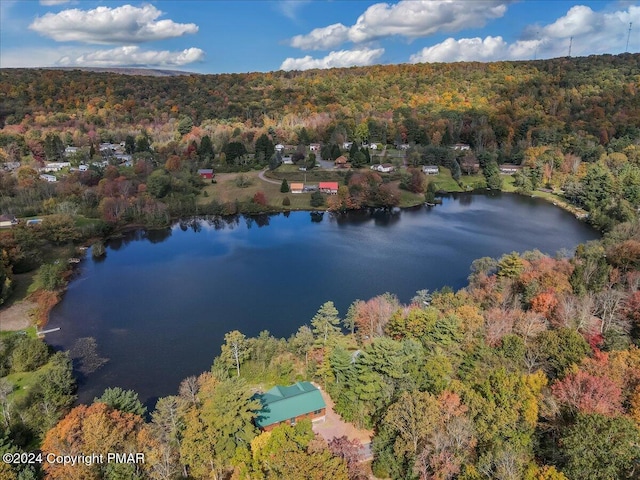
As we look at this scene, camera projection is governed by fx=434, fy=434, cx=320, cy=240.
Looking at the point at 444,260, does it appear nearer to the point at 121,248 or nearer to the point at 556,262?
the point at 556,262

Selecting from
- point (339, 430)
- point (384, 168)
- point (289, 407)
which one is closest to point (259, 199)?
point (384, 168)

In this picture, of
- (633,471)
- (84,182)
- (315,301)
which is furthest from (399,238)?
(84,182)

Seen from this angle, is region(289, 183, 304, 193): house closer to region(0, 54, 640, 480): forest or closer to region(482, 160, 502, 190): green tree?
region(0, 54, 640, 480): forest

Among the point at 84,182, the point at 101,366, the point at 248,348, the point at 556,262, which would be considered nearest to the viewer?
the point at 248,348

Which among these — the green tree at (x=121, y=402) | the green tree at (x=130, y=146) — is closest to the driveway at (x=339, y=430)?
the green tree at (x=121, y=402)

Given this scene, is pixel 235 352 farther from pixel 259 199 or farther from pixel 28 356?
pixel 259 199

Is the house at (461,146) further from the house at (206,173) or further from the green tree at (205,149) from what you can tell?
the house at (206,173)
